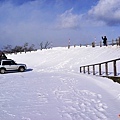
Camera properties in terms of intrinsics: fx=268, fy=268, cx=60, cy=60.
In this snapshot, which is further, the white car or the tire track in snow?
the white car

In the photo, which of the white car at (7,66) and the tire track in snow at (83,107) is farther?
the white car at (7,66)

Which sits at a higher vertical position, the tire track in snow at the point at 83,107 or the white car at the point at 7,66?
the tire track in snow at the point at 83,107

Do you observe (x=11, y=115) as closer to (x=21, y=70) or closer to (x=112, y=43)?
(x=21, y=70)

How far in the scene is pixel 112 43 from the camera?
4756cm

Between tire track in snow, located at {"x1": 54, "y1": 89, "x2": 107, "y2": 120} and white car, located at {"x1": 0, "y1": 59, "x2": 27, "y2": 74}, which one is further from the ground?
tire track in snow, located at {"x1": 54, "y1": 89, "x2": 107, "y2": 120}

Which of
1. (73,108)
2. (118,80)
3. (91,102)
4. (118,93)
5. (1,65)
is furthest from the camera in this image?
(1,65)

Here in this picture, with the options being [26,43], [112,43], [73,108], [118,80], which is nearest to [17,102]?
[73,108]

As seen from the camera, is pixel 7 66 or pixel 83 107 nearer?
pixel 83 107

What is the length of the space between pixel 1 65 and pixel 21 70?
2495 millimetres

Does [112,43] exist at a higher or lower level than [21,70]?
higher

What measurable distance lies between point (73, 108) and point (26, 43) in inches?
4415

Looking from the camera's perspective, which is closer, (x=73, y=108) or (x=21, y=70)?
(x=73, y=108)

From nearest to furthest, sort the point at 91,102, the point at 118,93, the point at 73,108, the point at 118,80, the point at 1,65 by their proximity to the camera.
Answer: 1. the point at 73,108
2. the point at 91,102
3. the point at 118,93
4. the point at 118,80
5. the point at 1,65

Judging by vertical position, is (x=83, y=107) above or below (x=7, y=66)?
above
